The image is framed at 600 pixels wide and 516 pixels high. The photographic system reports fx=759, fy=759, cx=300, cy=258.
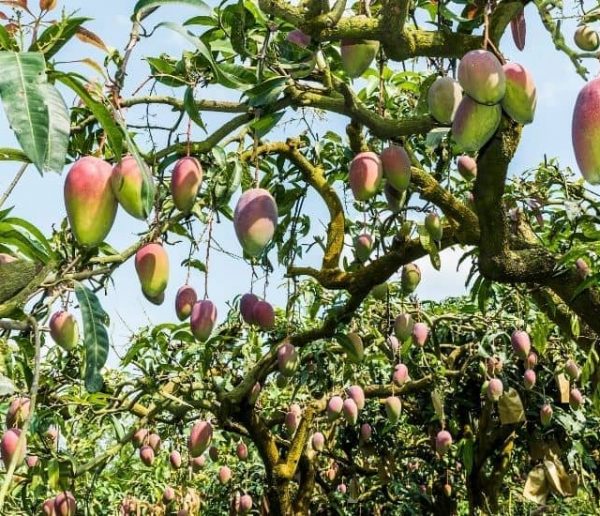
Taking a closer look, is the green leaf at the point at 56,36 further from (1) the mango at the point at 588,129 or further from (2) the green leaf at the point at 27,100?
(1) the mango at the point at 588,129

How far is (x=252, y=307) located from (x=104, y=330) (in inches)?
40.4

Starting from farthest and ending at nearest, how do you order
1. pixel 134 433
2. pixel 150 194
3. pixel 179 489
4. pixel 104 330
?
pixel 179 489 → pixel 134 433 → pixel 104 330 → pixel 150 194

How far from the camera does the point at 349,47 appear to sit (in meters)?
1.25

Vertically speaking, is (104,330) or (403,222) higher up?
(403,222)

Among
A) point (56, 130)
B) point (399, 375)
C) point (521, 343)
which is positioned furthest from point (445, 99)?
point (399, 375)

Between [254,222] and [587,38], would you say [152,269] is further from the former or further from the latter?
[587,38]

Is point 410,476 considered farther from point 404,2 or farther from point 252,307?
point 404,2

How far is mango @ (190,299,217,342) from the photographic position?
1.58m

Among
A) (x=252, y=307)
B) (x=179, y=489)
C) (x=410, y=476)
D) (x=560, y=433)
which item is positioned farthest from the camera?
(x=410, y=476)

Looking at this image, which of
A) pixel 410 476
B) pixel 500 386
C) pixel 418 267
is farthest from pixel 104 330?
pixel 410 476

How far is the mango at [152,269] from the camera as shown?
1202mm

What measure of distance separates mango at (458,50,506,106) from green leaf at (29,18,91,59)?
514mm

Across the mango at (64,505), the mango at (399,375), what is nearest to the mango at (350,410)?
the mango at (399,375)

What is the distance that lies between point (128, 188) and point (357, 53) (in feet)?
1.69
